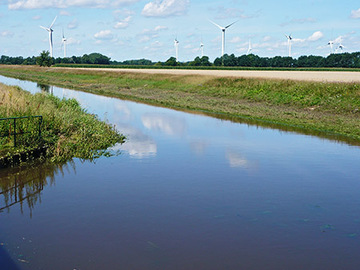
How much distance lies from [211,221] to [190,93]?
140ft

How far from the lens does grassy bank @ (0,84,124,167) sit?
1691cm

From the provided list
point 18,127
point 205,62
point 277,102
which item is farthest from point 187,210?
point 205,62

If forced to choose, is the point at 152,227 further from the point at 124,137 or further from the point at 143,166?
the point at 124,137

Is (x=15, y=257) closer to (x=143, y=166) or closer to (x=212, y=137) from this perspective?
(x=143, y=166)

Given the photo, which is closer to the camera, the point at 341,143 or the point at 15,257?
the point at 15,257

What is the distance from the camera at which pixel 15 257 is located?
27.9ft

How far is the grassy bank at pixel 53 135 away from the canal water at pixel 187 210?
83 cm

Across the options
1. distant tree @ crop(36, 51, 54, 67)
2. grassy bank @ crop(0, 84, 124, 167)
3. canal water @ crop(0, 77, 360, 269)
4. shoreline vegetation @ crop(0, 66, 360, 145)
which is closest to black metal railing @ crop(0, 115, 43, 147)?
grassy bank @ crop(0, 84, 124, 167)

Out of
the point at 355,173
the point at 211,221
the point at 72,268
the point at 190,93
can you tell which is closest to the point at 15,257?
the point at 72,268

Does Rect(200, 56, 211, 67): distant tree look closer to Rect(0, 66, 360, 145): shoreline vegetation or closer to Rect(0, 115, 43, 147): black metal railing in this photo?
Rect(0, 66, 360, 145): shoreline vegetation

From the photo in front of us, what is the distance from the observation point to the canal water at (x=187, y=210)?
868cm

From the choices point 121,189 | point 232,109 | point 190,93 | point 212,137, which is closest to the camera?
point 121,189

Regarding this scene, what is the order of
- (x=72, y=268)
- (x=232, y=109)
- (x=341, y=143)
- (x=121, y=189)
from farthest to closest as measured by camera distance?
(x=232, y=109) < (x=341, y=143) < (x=121, y=189) < (x=72, y=268)

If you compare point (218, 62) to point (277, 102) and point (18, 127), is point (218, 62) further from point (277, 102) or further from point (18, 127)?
point (18, 127)
